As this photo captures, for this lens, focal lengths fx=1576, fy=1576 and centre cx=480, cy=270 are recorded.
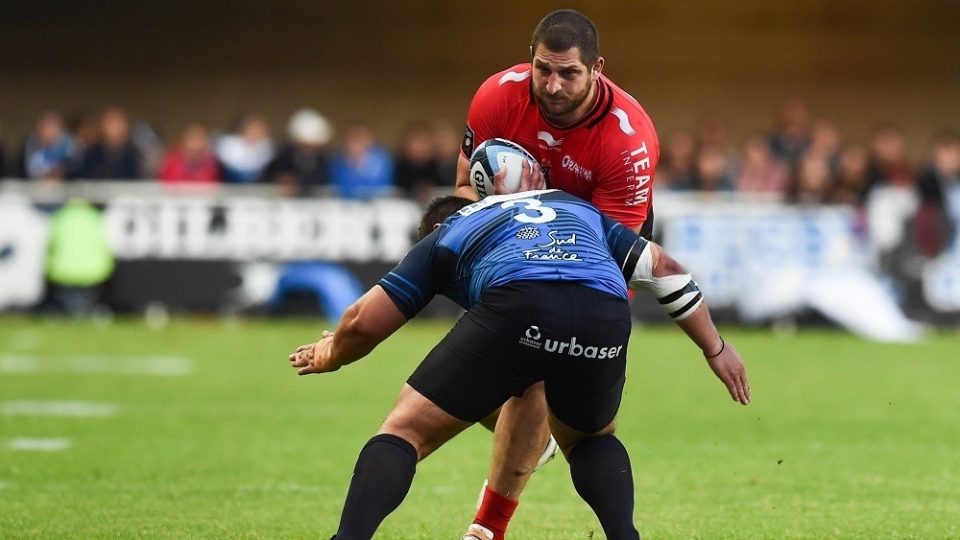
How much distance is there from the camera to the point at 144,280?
57.5ft

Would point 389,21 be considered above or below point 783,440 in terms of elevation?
above

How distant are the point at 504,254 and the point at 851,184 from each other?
12.4 metres

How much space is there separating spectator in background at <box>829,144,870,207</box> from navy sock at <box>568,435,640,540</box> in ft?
38.8

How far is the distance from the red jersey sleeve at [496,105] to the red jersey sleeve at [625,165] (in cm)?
A: 48

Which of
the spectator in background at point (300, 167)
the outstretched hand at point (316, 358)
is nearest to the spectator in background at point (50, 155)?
the spectator in background at point (300, 167)

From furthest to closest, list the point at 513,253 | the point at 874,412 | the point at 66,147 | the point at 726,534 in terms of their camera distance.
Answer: the point at 66,147
the point at 874,412
the point at 726,534
the point at 513,253

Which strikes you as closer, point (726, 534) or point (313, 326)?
point (726, 534)

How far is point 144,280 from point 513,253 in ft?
40.6

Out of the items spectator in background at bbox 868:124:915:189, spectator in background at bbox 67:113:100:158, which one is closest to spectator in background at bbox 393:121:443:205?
spectator in background at bbox 67:113:100:158

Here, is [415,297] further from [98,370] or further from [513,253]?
[98,370]

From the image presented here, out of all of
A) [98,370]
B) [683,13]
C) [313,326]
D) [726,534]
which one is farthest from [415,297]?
[683,13]

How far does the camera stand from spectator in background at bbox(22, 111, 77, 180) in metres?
18.3

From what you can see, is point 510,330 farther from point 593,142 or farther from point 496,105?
point 496,105

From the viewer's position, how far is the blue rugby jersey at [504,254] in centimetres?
574
